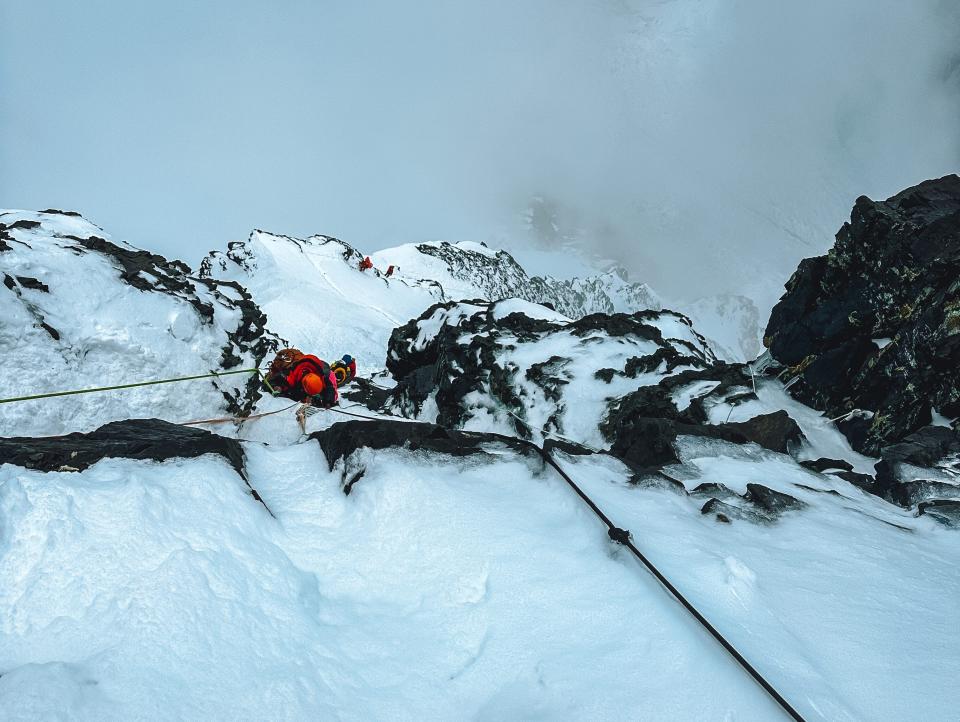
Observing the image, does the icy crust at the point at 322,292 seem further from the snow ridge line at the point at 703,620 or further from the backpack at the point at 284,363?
the snow ridge line at the point at 703,620

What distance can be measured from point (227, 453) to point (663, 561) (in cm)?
319

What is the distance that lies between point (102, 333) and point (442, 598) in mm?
7482

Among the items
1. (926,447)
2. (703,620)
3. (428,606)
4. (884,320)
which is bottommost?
(428,606)

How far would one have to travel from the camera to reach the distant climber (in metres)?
8.12

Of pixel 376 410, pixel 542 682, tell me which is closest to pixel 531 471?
pixel 542 682

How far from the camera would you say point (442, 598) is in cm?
247

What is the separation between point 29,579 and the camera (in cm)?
202

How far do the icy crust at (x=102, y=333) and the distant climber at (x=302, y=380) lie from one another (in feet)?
1.75

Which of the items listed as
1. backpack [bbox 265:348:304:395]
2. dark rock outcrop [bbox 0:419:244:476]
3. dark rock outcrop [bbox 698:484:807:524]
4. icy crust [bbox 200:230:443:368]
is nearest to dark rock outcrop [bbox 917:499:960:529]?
dark rock outcrop [bbox 698:484:807:524]

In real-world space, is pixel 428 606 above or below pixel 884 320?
below

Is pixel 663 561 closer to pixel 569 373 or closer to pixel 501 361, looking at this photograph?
pixel 569 373

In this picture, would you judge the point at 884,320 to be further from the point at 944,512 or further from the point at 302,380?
the point at 302,380

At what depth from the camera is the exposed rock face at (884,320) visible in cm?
684

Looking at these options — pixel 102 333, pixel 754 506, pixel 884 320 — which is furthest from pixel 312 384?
pixel 884 320
